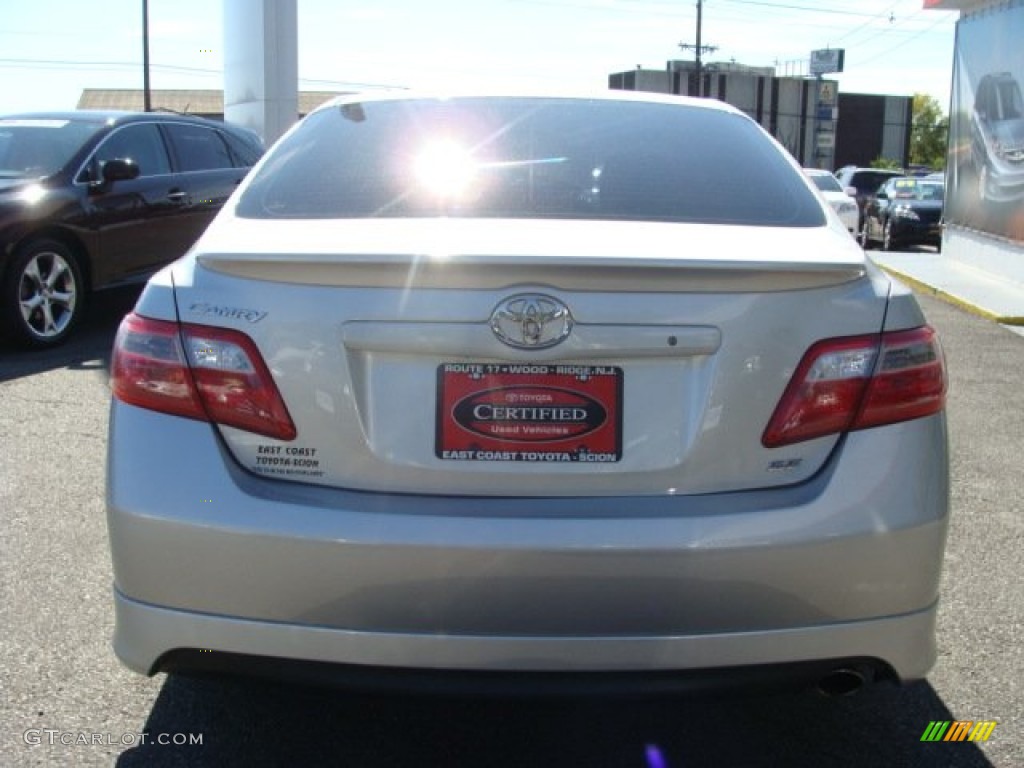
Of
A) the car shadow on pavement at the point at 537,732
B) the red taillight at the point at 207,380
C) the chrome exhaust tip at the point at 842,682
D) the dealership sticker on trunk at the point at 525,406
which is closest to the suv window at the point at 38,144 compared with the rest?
the car shadow on pavement at the point at 537,732

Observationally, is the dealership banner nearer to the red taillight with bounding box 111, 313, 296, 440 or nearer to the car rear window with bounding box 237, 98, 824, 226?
the car rear window with bounding box 237, 98, 824, 226

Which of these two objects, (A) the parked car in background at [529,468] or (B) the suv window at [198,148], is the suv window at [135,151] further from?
(A) the parked car in background at [529,468]

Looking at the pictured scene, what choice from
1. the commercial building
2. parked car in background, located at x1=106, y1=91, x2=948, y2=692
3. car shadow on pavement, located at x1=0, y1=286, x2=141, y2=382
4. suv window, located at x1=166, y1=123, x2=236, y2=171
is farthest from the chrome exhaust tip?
the commercial building

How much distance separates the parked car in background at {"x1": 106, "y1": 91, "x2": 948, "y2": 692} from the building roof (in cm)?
7062

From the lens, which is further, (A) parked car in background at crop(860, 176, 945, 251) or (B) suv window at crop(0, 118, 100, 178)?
(A) parked car in background at crop(860, 176, 945, 251)

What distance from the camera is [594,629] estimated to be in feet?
7.54

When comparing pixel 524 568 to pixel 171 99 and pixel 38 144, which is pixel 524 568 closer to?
pixel 38 144

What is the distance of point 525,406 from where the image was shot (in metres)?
2.33

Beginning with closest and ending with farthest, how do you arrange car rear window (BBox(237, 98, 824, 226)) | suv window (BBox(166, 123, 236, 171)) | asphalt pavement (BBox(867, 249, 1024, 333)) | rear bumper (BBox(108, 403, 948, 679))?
A: rear bumper (BBox(108, 403, 948, 679)) < car rear window (BBox(237, 98, 824, 226)) < suv window (BBox(166, 123, 236, 171)) < asphalt pavement (BBox(867, 249, 1024, 333))

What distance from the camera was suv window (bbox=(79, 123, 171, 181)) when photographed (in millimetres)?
8588

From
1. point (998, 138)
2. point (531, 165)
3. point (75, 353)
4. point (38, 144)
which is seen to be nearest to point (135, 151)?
point (38, 144)

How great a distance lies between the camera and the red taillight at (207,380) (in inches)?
93.7

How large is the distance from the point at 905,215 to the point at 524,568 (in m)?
20.2

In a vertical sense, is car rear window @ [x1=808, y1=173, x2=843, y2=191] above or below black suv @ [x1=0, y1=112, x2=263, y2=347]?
above
